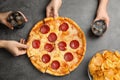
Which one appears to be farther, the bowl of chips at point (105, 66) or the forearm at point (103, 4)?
the forearm at point (103, 4)

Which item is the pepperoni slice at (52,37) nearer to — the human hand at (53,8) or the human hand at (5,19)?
the human hand at (53,8)

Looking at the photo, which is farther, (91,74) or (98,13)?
(98,13)

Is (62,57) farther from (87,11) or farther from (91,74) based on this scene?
(87,11)

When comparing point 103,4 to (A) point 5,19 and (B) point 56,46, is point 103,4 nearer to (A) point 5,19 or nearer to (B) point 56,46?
(B) point 56,46

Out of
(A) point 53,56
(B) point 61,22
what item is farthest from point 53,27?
(A) point 53,56

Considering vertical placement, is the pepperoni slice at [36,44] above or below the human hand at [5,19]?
below

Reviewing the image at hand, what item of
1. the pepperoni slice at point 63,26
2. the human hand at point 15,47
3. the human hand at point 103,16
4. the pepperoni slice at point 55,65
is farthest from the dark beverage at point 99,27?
the human hand at point 15,47

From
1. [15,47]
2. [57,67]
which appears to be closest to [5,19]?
[15,47]
